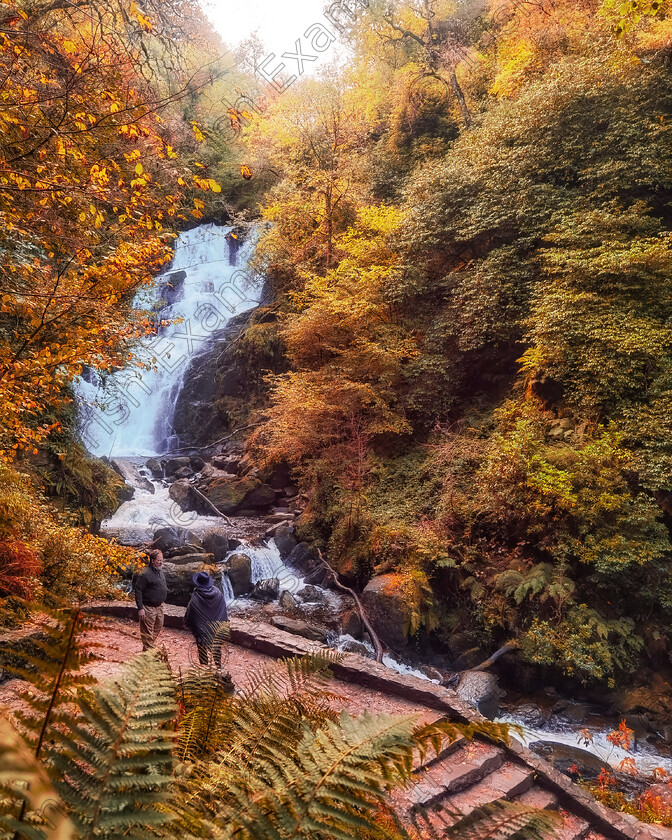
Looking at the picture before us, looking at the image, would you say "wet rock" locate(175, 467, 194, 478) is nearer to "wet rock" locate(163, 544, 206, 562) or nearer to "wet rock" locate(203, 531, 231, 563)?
"wet rock" locate(203, 531, 231, 563)

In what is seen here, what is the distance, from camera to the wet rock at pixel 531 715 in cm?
703

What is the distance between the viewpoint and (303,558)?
11773 millimetres

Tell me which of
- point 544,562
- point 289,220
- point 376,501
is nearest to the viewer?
point 544,562

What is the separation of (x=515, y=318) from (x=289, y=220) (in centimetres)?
1006

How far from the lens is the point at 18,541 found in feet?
18.3

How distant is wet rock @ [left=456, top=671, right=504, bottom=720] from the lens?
7.09 m

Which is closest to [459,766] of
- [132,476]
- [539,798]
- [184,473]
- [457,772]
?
[457,772]

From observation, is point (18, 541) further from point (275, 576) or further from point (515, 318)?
point (515, 318)

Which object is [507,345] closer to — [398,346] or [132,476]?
[398,346]

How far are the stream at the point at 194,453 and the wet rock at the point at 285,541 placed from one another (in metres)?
0.15

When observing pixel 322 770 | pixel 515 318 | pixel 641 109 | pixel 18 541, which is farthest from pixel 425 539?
pixel 641 109

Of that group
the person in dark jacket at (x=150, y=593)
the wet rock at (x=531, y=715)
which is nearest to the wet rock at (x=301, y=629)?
the wet rock at (x=531, y=715)

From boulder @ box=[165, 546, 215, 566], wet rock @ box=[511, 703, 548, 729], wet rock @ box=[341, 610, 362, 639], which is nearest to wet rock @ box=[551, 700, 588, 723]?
wet rock @ box=[511, 703, 548, 729]

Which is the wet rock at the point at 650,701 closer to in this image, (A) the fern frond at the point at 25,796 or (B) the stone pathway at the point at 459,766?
(B) the stone pathway at the point at 459,766
